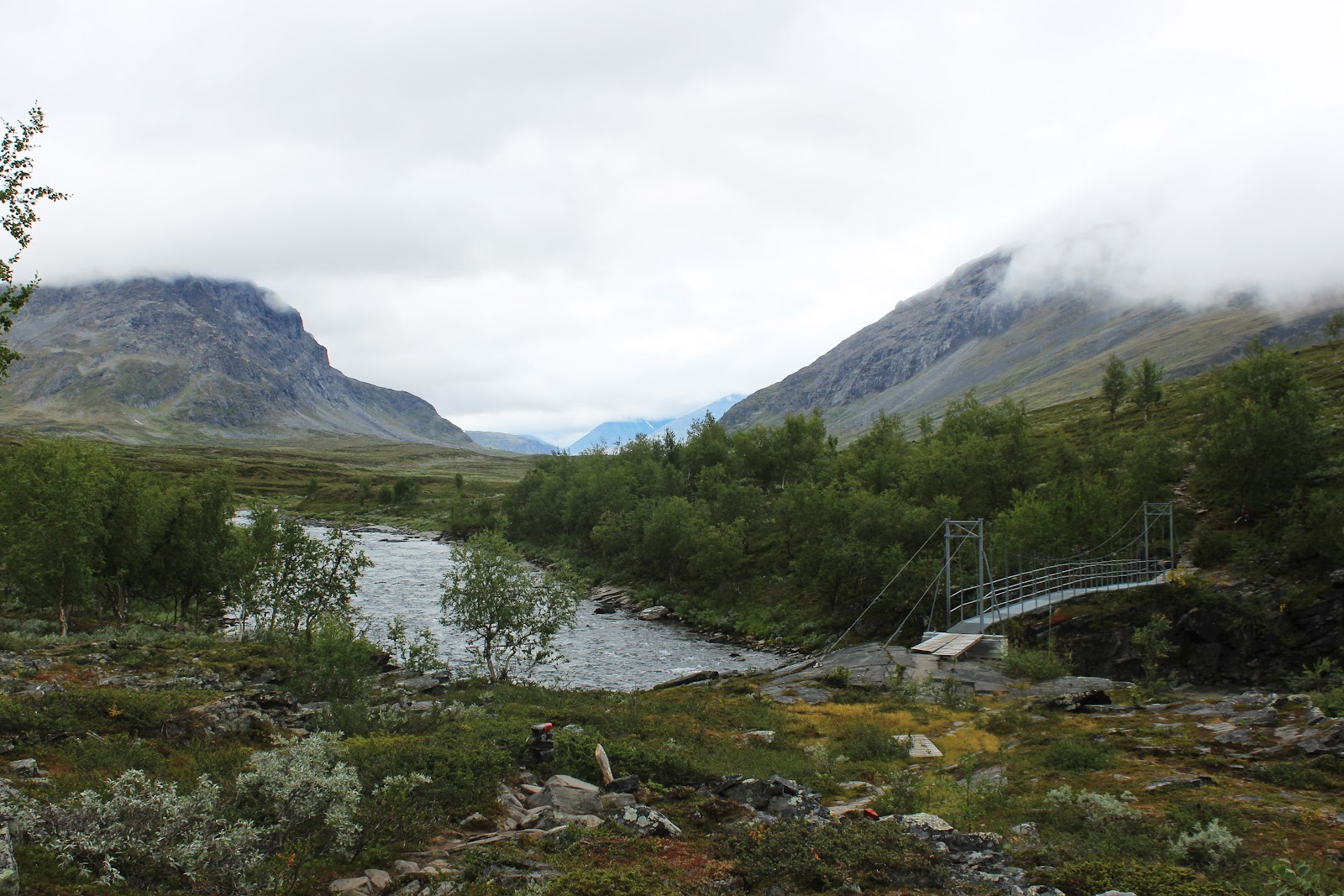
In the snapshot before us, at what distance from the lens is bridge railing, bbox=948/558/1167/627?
48.2m

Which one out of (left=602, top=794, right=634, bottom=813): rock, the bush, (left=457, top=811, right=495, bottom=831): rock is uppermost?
(left=457, top=811, right=495, bottom=831): rock

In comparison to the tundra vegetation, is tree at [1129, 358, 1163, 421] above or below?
above

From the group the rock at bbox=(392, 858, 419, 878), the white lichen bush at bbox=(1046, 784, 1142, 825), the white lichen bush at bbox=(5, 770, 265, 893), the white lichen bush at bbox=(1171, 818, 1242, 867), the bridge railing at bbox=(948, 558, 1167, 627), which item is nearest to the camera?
the white lichen bush at bbox=(5, 770, 265, 893)

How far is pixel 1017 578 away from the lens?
52.2 m

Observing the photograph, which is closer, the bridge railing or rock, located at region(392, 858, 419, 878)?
rock, located at region(392, 858, 419, 878)

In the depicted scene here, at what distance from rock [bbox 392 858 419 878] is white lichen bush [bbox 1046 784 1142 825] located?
12.6 m

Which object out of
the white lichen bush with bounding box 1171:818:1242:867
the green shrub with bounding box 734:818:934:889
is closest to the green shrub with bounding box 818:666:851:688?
the white lichen bush with bounding box 1171:818:1242:867

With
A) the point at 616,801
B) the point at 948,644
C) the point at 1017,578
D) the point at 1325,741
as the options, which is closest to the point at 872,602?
the point at 1017,578

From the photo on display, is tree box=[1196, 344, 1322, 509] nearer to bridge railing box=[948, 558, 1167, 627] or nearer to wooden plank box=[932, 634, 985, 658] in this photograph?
bridge railing box=[948, 558, 1167, 627]

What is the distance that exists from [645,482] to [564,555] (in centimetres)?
1374

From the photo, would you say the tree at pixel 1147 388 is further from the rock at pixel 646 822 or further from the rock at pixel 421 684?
the rock at pixel 646 822

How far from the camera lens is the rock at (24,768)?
45.0 ft

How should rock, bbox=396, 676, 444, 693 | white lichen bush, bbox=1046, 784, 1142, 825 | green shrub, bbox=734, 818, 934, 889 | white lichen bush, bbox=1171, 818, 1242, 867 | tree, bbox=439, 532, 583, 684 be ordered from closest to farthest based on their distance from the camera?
green shrub, bbox=734, 818, 934, 889, white lichen bush, bbox=1171, 818, 1242, 867, white lichen bush, bbox=1046, 784, 1142, 825, rock, bbox=396, 676, 444, 693, tree, bbox=439, 532, 583, 684

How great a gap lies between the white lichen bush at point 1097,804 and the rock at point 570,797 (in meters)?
9.75
